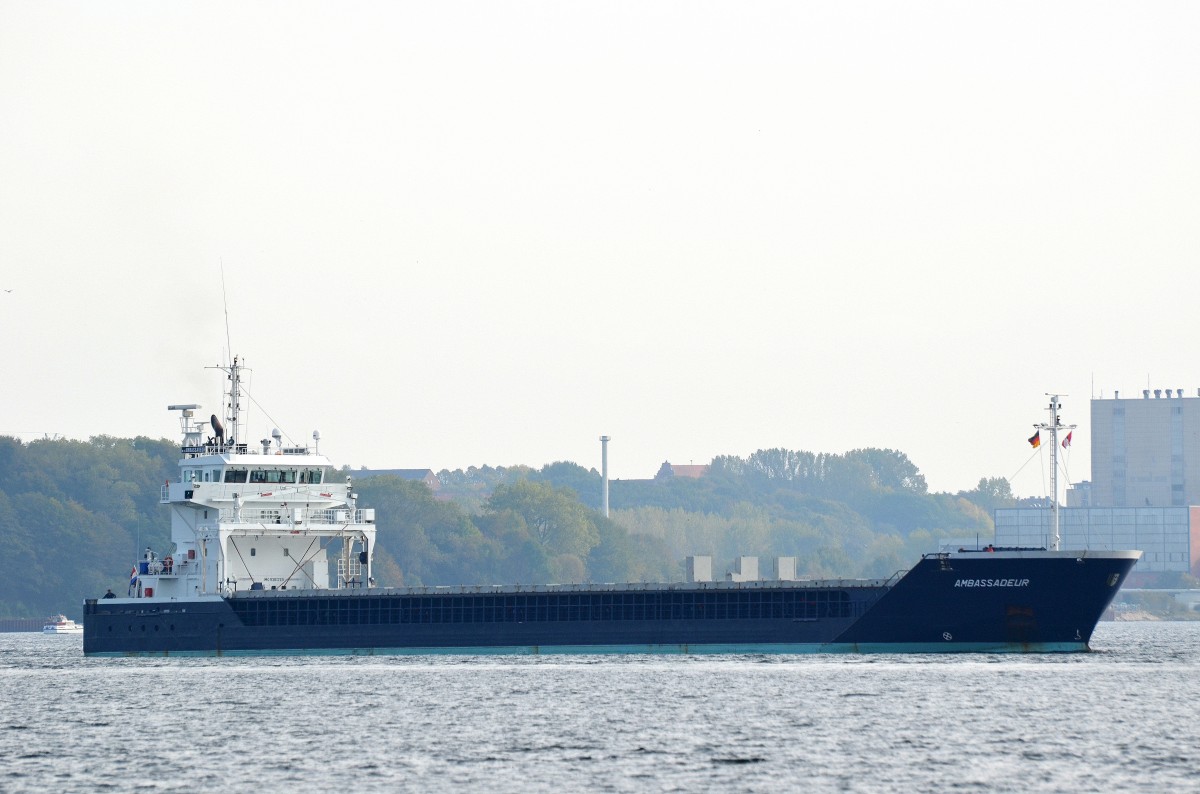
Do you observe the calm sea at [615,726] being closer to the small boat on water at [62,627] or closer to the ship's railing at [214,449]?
the ship's railing at [214,449]

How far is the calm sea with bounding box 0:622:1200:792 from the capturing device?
4369cm

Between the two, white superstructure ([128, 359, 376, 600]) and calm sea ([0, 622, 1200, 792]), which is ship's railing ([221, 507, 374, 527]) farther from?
calm sea ([0, 622, 1200, 792])

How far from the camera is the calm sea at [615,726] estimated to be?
143 ft

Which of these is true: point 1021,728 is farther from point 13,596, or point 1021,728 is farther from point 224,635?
point 13,596

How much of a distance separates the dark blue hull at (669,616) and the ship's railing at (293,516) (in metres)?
3.50

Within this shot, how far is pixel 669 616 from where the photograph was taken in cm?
7762

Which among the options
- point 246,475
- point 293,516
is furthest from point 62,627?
point 293,516

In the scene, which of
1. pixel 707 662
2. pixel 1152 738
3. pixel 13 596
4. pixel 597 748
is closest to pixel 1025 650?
pixel 707 662

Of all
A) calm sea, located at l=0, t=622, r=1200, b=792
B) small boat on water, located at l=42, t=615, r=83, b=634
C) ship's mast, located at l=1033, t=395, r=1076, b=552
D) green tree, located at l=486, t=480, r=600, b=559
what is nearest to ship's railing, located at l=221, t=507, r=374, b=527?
calm sea, located at l=0, t=622, r=1200, b=792

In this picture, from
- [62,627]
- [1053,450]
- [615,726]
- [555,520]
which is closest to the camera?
[615,726]

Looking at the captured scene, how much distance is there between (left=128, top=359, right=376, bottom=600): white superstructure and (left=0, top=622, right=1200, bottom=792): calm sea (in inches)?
290

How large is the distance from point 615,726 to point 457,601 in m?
28.4

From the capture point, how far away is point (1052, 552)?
72062mm

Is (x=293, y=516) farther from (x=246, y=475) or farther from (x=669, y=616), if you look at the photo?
(x=669, y=616)
